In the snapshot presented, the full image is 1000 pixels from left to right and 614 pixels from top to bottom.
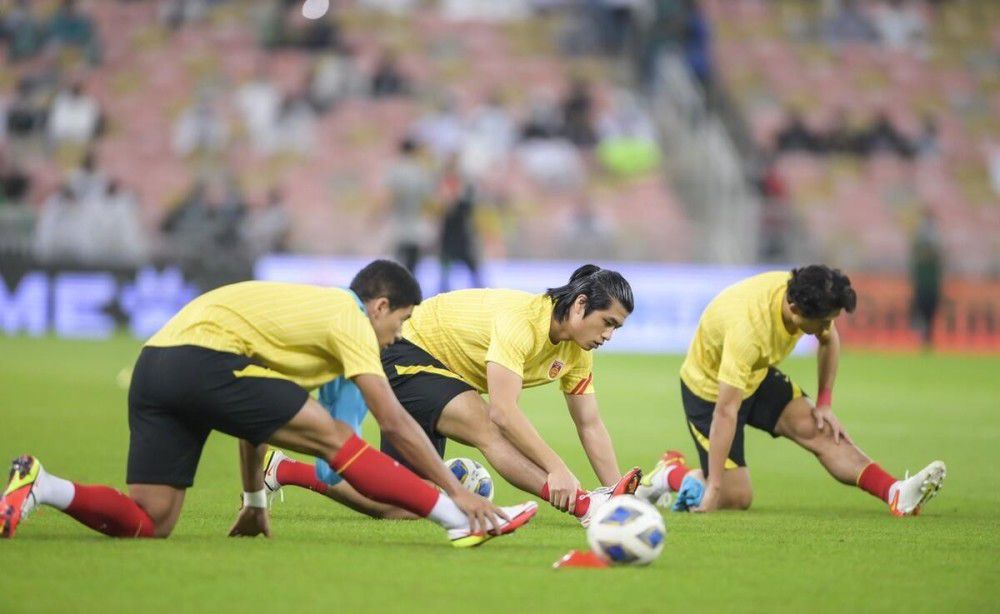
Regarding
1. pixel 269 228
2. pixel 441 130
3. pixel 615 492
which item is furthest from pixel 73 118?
pixel 615 492

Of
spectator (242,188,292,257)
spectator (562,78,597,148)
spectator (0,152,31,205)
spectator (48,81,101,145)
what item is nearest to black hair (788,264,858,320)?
spectator (242,188,292,257)

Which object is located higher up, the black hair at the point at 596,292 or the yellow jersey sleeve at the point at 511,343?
the black hair at the point at 596,292

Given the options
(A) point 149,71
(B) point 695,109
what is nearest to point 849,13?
(B) point 695,109

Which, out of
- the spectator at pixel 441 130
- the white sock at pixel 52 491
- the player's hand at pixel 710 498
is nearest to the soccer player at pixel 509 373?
the player's hand at pixel 710 498

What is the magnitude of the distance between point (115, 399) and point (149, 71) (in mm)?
16945

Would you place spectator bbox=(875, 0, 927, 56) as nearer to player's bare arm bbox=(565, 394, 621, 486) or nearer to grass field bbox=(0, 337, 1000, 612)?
grass field bbox=(0, 337, 1000, 612)

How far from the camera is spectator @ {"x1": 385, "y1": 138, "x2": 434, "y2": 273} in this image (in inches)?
938

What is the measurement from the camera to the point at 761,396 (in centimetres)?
969

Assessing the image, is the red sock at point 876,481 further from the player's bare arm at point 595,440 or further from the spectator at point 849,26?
the spectator at point 849,26

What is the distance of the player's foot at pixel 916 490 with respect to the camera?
346 inches

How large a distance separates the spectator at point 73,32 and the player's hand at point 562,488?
25335mm

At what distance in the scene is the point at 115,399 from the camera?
1566cm

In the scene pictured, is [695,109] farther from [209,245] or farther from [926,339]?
[209,245]

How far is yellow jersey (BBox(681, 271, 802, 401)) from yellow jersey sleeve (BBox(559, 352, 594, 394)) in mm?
853
